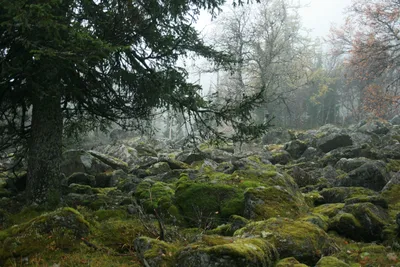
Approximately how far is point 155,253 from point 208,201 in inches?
137

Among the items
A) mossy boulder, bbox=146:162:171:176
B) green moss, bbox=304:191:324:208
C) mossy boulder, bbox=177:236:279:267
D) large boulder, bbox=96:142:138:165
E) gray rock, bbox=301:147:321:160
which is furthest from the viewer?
large boulder, bbox=96:142:138:165

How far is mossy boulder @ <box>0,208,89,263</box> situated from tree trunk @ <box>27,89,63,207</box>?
291 cm

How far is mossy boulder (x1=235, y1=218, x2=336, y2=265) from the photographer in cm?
476

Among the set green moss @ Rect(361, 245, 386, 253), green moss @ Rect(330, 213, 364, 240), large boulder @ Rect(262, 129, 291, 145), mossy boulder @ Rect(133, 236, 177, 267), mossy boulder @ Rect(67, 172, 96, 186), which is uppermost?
large boulder @ Rect(262, 129, 291, 145)

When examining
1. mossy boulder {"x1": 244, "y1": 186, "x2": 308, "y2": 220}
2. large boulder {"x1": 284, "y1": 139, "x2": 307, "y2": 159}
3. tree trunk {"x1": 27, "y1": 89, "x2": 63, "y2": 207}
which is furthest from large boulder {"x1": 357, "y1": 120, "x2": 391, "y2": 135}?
tree trunk {"x1": 27, "y1": 89, "x2": 63, "y2": 207}

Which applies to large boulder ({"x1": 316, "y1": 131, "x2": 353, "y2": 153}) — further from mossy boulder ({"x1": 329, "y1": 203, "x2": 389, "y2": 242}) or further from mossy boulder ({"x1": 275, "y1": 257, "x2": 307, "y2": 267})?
mossy boulder ({"x1": 275, "y1": 257, "x2": 307, "y2": 267})

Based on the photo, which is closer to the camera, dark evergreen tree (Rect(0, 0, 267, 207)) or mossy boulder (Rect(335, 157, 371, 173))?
dark evergreen tree (Rect(0, 0, 267, 207))

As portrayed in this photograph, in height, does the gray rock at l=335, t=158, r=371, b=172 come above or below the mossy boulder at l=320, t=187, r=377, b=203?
above

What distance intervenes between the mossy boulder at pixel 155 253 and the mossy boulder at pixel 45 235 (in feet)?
4.10

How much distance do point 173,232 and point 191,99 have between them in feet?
15.4

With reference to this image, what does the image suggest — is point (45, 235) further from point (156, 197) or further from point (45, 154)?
point (45, 154)

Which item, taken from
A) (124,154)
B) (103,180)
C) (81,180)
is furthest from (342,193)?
(124,154)

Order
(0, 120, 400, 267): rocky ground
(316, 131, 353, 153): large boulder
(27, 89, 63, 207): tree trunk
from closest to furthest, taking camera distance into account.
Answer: (0, 120, 400, 267): rocky ground → (27, 89, 63, 207): tree trunk → (316, 131, 353, 153): large boulder

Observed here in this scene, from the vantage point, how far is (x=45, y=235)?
5184 mm
